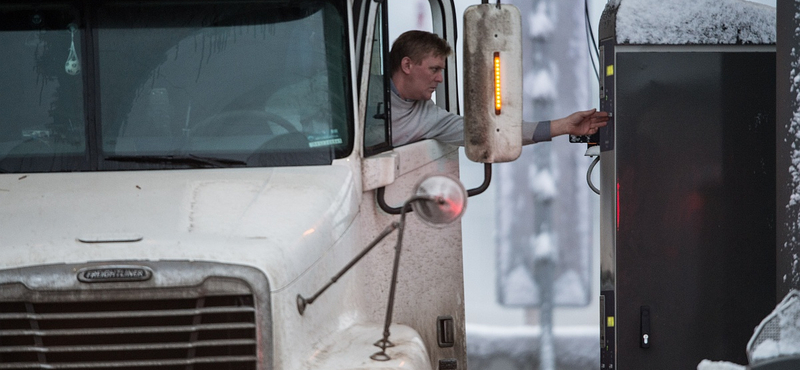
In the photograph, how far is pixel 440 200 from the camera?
3.04m

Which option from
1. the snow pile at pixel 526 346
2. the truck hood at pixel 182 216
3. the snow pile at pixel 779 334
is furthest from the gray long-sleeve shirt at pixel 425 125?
the snow pile at pixel 526 346

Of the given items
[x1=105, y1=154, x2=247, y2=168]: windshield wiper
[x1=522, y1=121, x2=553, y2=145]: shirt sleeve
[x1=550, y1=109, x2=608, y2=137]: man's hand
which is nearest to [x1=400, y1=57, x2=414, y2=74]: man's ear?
[x1=522, y1=121, x2=553, y2=145]: shirt sleeve

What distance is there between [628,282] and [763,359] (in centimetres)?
100

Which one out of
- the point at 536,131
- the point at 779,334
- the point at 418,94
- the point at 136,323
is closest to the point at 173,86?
the point at 136,323

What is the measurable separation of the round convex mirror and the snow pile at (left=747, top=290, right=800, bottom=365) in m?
1.08

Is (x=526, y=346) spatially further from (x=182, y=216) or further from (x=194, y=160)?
(x=182, y=216)

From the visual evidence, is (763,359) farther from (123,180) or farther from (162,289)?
(123,180)

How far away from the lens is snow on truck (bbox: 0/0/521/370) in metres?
3.06

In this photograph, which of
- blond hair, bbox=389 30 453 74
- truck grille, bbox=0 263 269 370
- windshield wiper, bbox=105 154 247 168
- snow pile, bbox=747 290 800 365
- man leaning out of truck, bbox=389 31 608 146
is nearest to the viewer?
truck grille, bbox=0 263 269 370

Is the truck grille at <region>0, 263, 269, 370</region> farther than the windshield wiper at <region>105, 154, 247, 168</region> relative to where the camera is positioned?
No

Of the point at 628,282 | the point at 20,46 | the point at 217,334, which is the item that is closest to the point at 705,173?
the point at 628,282

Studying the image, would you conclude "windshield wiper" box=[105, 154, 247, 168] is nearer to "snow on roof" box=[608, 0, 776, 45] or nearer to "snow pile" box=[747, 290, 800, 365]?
"snow on roof" box=[608, 0, 776, 45]

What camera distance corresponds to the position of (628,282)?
13.7 ft

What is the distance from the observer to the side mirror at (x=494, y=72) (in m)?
3.61
